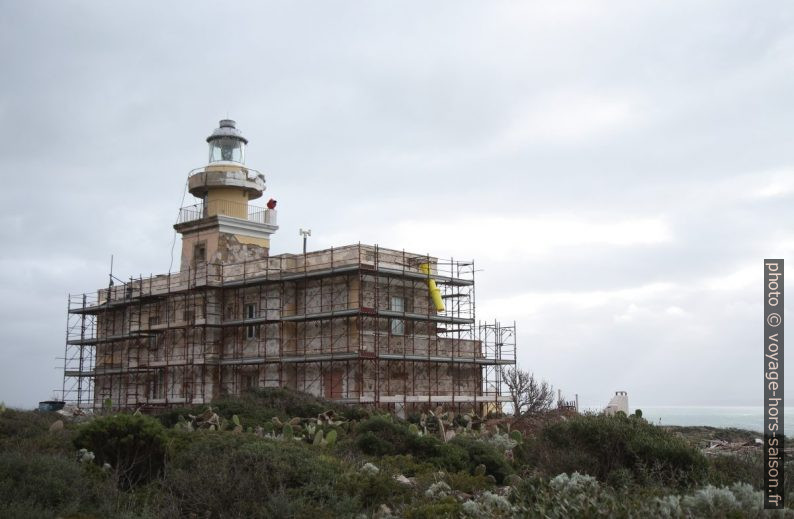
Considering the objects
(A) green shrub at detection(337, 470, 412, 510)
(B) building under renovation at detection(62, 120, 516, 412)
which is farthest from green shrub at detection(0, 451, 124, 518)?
(B) building under renovation at detection(62, 120, 516, 412)

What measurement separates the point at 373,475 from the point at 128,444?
5013mm

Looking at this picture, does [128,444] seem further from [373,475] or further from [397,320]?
[397,320]

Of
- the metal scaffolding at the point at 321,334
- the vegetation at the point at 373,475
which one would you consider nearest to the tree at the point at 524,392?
the metal scaffolding at the point at 321,334

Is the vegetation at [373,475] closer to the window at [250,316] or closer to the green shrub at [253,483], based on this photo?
the green shrub at [253,483]

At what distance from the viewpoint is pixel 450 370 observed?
36.2 meters

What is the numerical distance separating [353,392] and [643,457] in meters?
19.7

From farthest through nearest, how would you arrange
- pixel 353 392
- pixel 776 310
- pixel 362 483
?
pixel 353 392
pixel 362 483
pixel 776 310

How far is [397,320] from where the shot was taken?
35.1m

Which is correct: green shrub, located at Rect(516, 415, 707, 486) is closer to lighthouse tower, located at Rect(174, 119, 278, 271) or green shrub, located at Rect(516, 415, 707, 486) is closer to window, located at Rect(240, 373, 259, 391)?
window, located at Rect(240, 373, 259, 391)

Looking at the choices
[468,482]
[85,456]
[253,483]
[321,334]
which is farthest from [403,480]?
[321,334]

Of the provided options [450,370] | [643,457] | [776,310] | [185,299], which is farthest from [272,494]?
[185,299]

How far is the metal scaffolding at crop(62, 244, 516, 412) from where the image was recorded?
109ft

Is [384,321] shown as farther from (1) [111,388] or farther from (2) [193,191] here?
(1) [111,388]

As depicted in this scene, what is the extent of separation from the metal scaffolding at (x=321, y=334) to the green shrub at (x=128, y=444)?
52.7 feet
